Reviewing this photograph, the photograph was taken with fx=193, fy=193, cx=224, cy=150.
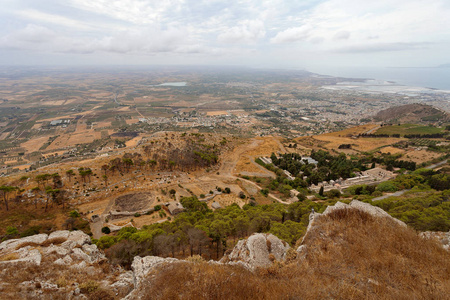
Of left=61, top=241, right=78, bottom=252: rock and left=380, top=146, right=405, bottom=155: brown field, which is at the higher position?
left=61, top=241, right=78, bottom=252: rock

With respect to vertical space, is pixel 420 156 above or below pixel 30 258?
below

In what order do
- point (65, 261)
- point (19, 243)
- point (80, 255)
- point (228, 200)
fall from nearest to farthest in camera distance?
point (65, 261) < point (80, 255) < point (19, 243) < point (228, 200)

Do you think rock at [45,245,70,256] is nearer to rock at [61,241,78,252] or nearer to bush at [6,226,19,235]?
rock at [61,241,78,252]

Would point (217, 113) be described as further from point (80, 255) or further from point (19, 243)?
point (80, 255)

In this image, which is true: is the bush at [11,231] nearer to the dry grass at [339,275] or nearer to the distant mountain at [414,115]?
the dry grass at [339,275]

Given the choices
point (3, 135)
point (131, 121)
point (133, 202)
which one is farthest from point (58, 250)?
point (3, 135)

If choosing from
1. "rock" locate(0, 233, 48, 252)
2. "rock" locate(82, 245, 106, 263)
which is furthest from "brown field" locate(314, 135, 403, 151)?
"rock" locate(0, 233, 48, 252)

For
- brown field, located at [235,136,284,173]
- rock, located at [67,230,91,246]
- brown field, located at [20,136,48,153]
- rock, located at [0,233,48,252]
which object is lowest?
brown field, located at [20,136,48,153]

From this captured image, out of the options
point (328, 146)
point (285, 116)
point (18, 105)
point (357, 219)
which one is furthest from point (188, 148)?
point (18, 105)
